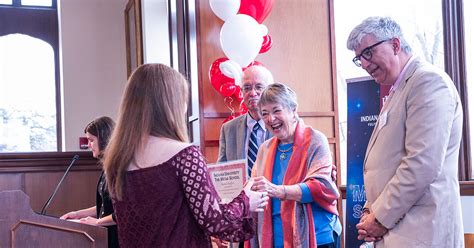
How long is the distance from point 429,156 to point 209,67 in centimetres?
279

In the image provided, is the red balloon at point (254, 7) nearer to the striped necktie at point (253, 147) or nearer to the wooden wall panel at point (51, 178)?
the striped necktie at point (253, 147)

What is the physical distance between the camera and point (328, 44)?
4.85 metres

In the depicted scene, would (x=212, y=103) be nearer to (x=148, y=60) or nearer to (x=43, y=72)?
(x=148, y=60)

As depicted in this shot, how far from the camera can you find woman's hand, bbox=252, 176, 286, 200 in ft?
8.31

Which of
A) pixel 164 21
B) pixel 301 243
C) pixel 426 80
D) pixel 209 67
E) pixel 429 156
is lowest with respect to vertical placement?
pixel 301 243

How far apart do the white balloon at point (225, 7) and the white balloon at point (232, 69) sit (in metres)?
0.35

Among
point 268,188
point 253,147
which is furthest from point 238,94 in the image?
point 268,188

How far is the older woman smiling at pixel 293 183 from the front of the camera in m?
2.64

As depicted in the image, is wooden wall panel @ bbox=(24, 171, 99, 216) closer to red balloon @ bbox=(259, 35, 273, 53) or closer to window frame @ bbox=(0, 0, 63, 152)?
window frame @ bbox=(0, 0, 63, 152)

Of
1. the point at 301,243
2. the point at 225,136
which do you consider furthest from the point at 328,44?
the point at 301,243

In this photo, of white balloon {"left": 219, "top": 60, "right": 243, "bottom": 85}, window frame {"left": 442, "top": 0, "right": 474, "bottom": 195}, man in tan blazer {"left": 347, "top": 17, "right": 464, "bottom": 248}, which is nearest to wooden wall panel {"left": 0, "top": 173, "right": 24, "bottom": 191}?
white balloon {"left": 219, "top": 60, "right": 243, "bottom": 85}

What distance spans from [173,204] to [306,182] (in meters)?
0.90

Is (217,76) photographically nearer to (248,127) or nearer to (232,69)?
(232,69)

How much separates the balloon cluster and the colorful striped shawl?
1.44 m
